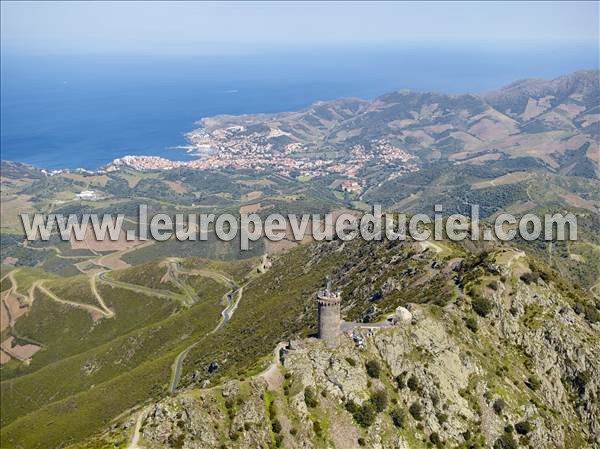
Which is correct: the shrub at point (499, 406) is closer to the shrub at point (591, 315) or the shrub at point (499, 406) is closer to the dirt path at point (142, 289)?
the shrub at point (591, 315)

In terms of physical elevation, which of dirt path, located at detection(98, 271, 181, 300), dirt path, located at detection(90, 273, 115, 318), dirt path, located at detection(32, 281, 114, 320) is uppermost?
dirt path, located at detection(98, 271, 181, 300)

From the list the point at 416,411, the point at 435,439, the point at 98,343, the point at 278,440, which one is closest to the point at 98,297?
the point at 98,343

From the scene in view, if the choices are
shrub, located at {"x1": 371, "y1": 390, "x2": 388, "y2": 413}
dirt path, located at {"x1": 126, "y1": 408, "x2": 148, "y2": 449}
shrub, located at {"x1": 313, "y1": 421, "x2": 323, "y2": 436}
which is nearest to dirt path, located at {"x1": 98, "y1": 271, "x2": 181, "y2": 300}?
dirt path, located at {"x1": 126, "y1": 408, "x2": 148, "y2": 449}

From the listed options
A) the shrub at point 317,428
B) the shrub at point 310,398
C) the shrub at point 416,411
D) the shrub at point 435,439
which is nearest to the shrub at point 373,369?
the shrub at point 416,411

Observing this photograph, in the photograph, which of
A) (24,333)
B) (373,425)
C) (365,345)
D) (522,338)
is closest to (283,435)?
(373,425)

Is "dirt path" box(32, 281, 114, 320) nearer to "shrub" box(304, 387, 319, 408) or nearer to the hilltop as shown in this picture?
the hilltop

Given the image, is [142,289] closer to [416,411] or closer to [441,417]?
[416,411]
